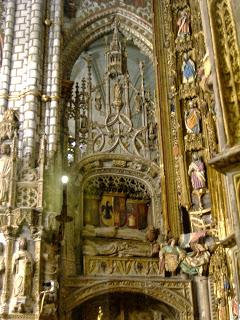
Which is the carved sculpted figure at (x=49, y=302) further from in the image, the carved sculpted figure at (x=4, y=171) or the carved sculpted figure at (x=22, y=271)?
the carved sculpted figure at (x=4, y=171)

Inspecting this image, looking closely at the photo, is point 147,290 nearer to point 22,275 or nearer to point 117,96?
point 22,275

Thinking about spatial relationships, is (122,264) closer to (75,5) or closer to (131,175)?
(131,175)

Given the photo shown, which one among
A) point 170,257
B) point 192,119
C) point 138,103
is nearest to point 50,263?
point 170,257

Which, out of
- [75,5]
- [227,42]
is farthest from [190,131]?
[227,42]

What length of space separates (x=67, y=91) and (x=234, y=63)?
12170 millimetres

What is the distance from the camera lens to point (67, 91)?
16219 mm

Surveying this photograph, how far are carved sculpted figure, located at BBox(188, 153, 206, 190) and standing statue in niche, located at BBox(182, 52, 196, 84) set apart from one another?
2.61m

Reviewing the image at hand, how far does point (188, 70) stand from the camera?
1518cm

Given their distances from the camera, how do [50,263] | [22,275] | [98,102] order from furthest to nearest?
[98,102], [50,263], [22,275]

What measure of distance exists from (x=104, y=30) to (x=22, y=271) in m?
10.5

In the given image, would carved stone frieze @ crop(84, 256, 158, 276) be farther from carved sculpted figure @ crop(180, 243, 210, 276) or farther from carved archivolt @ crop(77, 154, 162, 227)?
carved archivolt @ crop(77, 154, 162, 227)

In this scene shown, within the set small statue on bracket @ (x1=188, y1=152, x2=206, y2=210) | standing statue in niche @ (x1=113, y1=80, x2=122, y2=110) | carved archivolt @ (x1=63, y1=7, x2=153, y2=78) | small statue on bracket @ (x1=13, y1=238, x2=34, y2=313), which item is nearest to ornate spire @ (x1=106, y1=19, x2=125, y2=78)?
standing statue in niche @ (x1=113, y1=80, x2=122, y2=110)

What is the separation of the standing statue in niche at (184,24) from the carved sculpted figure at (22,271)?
878cm

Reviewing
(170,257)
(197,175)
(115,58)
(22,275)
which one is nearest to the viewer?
(22,275)
